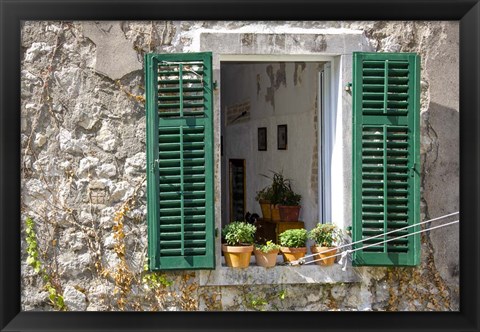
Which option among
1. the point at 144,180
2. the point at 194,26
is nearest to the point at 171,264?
the point at 144,180

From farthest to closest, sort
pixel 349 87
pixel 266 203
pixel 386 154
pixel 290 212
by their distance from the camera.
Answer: pixel 266 203 < pixel 290 212 < pixel 349 87 < pixel 386 154

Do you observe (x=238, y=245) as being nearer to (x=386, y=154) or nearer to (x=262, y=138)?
(x=386, y=154)

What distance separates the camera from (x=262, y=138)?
10.6m

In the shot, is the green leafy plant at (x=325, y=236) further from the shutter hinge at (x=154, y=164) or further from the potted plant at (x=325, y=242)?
the shutter hinge at (x=154, y=164)

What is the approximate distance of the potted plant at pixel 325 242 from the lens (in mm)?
7129

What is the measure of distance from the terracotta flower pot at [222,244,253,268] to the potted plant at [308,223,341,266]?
534 mm

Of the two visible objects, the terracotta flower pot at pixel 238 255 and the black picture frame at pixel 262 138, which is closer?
the terracotta flower pot at pixel 238 255

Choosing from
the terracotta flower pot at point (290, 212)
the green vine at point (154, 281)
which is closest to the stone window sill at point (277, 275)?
the green vine at point (154, 281)

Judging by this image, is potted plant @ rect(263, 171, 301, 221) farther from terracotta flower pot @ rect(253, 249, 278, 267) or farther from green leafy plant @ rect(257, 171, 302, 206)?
terracotta flower pot @ rect(253, 249, 278, 267)

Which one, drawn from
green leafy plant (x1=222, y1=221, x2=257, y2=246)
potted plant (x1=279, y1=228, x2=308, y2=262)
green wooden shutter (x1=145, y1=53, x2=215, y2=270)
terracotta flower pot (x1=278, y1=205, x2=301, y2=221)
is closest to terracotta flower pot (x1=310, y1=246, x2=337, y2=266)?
potted plant (x1=279, y1=228, x2=308, y2=262)

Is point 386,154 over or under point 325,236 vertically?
over

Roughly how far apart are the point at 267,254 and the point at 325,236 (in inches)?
19.4

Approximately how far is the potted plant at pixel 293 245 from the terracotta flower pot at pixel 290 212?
5.81ft

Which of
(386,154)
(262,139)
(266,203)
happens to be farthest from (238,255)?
(262,139)
